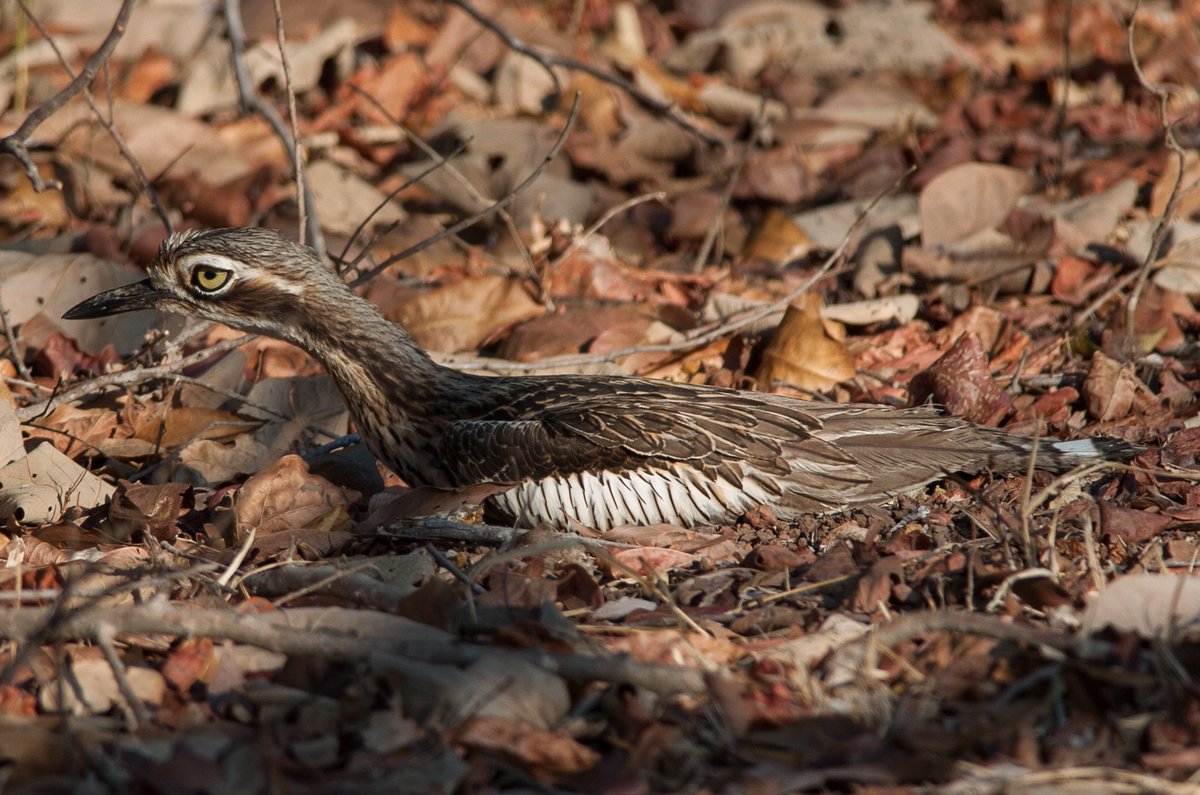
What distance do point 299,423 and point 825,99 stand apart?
4671mm

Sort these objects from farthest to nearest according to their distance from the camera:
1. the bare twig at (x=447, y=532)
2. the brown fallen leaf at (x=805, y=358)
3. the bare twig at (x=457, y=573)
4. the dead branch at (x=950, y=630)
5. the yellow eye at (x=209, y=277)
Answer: the brown fallen leaf at (x=805, y=358) → the yellow eye at (x=209, y=277) → the bare twig at (x=447, y=532) → the bare twig at (x=457, y=573) → the dead branch at (x=950, y=630)

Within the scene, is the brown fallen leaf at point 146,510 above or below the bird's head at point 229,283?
below

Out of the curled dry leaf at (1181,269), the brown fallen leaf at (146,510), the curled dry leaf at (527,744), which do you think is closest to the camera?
the curled dry leaf at (527,744)

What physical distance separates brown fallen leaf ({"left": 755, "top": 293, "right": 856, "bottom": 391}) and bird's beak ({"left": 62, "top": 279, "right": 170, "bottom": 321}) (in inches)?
96.0

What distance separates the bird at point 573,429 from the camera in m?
4.53

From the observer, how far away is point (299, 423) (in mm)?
5371

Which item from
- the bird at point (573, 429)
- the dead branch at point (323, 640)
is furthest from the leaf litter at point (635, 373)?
the bird at point (573, 429)

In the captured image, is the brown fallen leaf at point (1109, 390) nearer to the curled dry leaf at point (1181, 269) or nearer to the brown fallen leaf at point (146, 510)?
the curled dry leaf at point (1181, 269)

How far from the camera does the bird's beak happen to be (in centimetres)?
488

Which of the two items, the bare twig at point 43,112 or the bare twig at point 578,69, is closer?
the bare twig at point 43,112

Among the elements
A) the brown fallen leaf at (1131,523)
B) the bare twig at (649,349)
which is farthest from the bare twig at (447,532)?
the brown fallen leaf at (1131,523)

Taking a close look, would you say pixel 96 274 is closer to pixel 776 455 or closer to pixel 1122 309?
pixel 776 455

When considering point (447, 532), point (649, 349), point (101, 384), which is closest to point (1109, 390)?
point (649, 349)

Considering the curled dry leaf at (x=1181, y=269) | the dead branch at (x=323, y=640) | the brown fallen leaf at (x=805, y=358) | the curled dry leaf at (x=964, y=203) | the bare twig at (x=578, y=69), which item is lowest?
the brown fallen leaf at (x=805, y=358)
